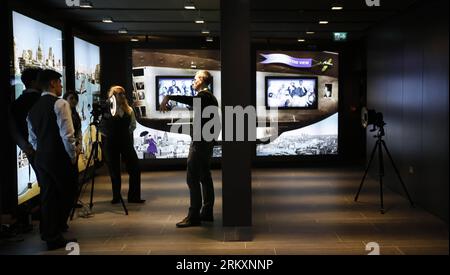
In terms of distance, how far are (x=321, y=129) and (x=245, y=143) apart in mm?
6104

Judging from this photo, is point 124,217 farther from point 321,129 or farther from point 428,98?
point 321,129

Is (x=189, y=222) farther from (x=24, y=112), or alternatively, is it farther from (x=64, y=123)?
(x=24, y=112)

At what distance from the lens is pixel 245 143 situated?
5375 mm

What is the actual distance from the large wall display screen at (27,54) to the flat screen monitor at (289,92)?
490 centimetres

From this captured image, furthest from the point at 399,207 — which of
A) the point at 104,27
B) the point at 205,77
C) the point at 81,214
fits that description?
the point at 104,27

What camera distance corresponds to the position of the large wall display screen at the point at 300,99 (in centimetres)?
1098

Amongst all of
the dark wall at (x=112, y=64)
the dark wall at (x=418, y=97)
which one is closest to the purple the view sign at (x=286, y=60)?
the dark wall at (x=418, y=97)

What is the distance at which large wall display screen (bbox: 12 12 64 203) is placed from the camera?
6.14 m

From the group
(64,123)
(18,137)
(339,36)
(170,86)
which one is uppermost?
(339,36)

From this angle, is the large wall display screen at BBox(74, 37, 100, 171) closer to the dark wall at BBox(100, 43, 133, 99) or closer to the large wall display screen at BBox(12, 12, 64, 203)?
the dark wall at BBox(100, 43, 133, 99)

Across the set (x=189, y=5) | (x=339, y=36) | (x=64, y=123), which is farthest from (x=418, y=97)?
(x=64, y=123)

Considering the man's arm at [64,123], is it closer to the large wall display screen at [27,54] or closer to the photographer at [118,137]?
the large wall display screen at [27,54]

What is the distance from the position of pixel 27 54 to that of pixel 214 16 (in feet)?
10.7

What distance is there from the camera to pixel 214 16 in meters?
8.58
